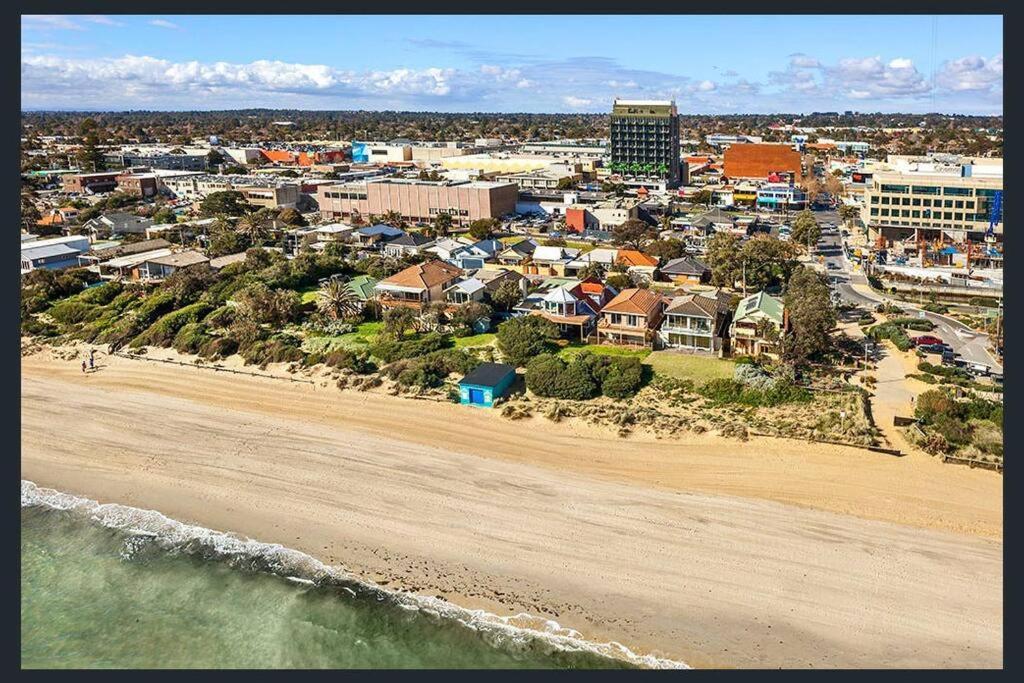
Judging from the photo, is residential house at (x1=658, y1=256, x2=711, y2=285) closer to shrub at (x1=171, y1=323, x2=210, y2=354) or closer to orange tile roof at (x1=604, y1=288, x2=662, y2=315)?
orange tile roof at (x1=604, y1=288, x2=662, y2=315)

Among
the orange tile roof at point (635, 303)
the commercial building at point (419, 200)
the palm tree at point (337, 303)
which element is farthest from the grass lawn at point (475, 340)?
the commercial building at point (419, 200)

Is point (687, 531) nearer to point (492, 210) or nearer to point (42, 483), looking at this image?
point (42, 483)

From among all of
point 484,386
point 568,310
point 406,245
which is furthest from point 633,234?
point 484,386

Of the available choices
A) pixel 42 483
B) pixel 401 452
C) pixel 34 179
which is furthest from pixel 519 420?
pixel 34 179

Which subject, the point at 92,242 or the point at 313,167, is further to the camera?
the point at 313,167

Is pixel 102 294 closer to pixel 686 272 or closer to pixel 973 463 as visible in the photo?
pixel 686 272

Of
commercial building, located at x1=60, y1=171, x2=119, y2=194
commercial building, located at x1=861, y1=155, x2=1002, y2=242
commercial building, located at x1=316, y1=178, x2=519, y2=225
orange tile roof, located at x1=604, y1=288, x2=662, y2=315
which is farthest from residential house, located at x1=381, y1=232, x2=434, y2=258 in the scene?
commercial building, located at x1=60, y1=171, x2=119, y2=194
